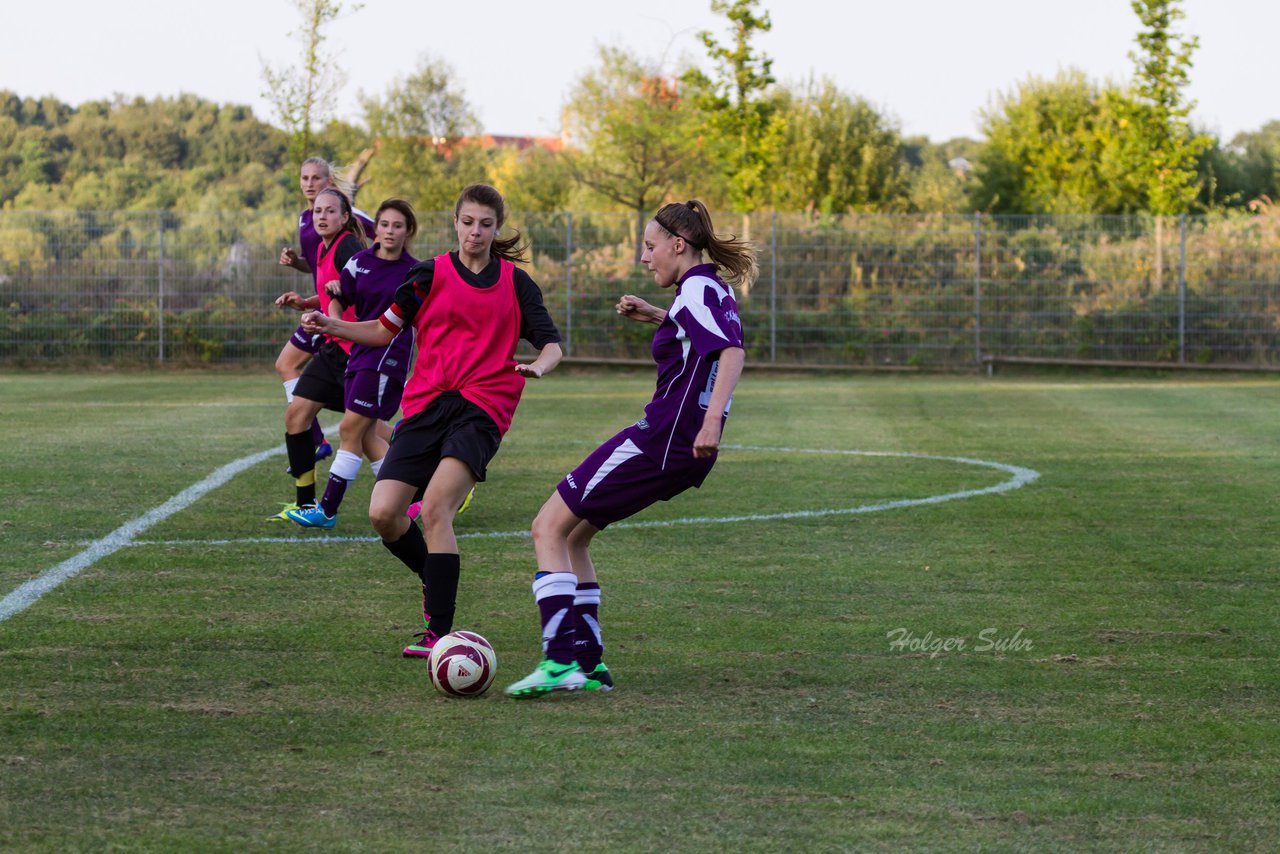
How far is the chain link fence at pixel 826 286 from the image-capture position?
24.1 meters

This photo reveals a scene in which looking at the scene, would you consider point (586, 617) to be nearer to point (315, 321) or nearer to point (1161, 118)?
point (315, 321)

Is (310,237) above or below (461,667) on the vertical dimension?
above

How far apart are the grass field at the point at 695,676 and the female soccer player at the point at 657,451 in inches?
8.8

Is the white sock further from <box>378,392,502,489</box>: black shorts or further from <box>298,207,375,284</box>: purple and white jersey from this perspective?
<box>378,392,502,489</box>: black shorts

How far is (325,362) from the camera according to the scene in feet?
29.3

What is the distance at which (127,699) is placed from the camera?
15.2 feet

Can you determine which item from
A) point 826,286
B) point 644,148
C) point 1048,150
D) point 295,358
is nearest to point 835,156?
point 1048,150

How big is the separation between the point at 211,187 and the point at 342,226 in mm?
59554

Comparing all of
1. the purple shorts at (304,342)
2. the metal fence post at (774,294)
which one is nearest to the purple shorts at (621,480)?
the purple shorts at (304,342)

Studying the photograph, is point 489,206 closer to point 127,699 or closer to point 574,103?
point 127,699

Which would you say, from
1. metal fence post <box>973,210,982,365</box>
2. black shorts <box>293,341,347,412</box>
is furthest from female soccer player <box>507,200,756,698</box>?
metal fence post <box>973,210,982,365</box>

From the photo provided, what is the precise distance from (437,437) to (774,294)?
1936 cm

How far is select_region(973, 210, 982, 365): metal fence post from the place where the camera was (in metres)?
24.2

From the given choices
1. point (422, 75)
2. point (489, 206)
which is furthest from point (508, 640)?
point (422, 75)
